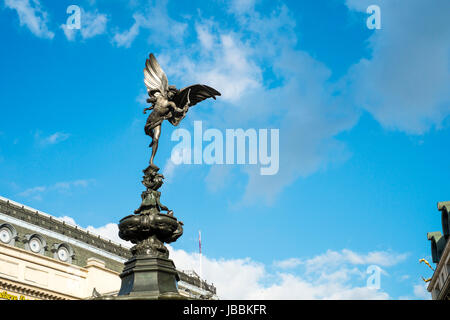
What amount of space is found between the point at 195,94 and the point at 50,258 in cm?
5823

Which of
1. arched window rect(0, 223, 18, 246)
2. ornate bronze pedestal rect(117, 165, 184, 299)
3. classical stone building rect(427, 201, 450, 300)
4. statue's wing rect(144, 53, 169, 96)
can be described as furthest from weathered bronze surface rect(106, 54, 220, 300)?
arched window rect(0, 223, 18, 246)

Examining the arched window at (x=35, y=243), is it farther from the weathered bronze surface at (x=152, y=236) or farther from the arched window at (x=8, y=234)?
the weathered bronze surface at (x=152, y=236)

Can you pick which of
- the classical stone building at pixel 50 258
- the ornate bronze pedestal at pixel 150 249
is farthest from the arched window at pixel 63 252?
the ornate bronze pedestal at pixel 150 249

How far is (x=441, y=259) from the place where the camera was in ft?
164

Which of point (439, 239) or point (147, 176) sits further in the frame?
point (439, 239)

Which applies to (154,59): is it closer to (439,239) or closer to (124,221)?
(124,221)

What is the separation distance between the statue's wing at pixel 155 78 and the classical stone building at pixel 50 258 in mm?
47876

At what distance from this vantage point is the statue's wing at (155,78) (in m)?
14.4

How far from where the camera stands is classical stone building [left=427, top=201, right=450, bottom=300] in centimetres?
4778

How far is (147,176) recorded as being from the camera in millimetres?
13344
